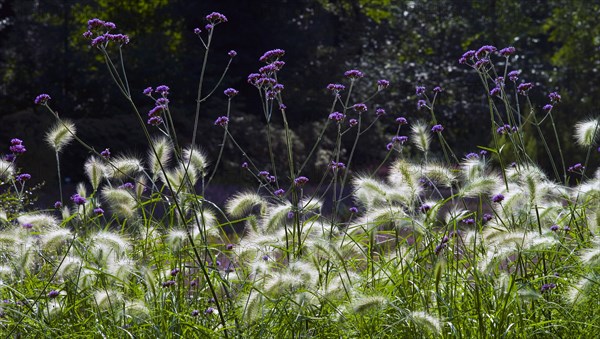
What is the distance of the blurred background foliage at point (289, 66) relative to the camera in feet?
53.0

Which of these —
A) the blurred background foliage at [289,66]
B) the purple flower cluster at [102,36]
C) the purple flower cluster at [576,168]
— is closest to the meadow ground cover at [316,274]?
the purple flower cluster at [102,36]

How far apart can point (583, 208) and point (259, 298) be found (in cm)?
156

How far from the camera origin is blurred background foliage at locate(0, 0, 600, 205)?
16141 mm

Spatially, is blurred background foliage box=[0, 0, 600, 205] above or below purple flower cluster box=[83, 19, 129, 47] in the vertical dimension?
above

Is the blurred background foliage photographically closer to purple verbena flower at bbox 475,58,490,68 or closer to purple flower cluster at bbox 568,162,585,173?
purple flower cluster at bbox 568,162,585,173

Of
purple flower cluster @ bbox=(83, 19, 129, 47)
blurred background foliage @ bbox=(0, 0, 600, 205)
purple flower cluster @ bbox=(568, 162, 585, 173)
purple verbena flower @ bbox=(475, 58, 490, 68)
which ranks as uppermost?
blurred background foliage @ bbox=(0, 0, 600, 205)

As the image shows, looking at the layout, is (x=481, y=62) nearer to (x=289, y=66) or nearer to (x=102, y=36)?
(x=102, y=36)

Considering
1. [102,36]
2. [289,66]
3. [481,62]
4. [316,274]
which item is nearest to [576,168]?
[481,62]

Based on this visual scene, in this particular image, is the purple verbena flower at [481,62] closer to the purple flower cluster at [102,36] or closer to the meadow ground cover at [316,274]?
the meadow ground cover at [316,274]

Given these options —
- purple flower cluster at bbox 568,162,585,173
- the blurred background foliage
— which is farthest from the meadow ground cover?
the blurred background foliage

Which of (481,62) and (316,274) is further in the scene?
(481,62)

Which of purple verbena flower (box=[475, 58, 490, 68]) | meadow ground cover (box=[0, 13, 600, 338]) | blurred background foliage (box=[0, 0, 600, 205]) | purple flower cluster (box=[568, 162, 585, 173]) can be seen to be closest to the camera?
meadow ground cover (box=[0, 13, 600, 338])

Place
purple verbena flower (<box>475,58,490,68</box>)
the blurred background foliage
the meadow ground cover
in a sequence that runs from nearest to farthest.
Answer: the meadow ground cover, purple verbena flower (<box>475,58,490,68</box>), the blurred background foliage

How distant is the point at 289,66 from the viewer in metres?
19.5
